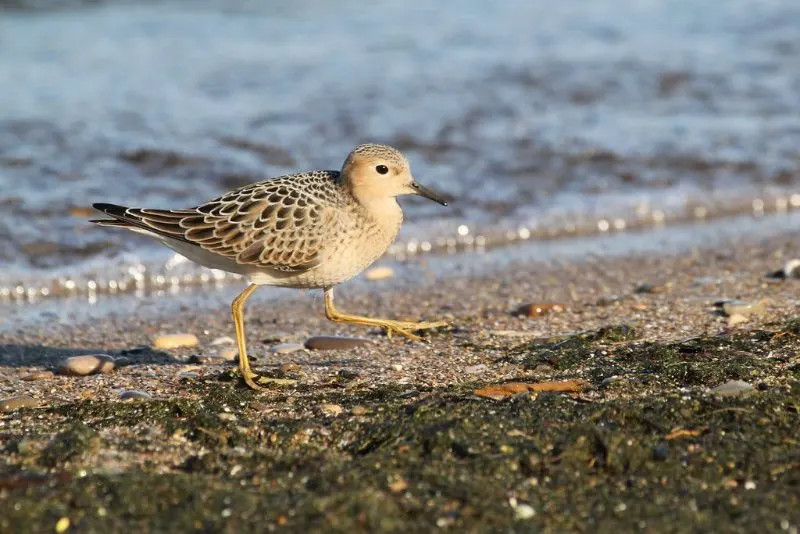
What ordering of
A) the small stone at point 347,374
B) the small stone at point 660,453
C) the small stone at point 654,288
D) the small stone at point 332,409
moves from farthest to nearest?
the small stone at point 654,288 < the small stone at point 347,374 < the small stone at point 332,409 < the small stone at point 660,453

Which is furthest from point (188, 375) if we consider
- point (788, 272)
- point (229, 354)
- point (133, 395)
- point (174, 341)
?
point (788, 272)

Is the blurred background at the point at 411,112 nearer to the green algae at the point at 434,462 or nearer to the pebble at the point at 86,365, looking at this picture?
the pebble at the point at 86,365

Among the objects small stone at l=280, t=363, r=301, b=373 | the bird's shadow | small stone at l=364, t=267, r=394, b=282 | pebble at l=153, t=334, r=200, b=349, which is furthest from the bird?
small stone at l=364, t=267, r=394, b=282

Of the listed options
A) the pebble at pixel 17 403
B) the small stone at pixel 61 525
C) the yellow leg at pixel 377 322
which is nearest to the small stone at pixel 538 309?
the yellow leg at pixel 377 322

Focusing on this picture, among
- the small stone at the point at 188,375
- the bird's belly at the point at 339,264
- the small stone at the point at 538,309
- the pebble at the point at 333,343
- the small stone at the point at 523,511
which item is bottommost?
the small stone at the point at 523,511

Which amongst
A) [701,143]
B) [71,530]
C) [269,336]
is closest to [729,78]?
[701,143]

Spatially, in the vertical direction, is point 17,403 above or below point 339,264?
below

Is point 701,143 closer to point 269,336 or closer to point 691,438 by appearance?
point 269,336

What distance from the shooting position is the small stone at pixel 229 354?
22.6ft

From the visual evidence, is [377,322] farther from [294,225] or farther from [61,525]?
[61,525]

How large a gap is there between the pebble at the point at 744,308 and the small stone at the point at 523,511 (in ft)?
10.8

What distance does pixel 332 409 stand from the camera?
17.3ft

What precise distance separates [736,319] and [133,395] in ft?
11.8

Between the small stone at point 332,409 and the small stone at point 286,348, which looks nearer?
the small stone at point 332,409
